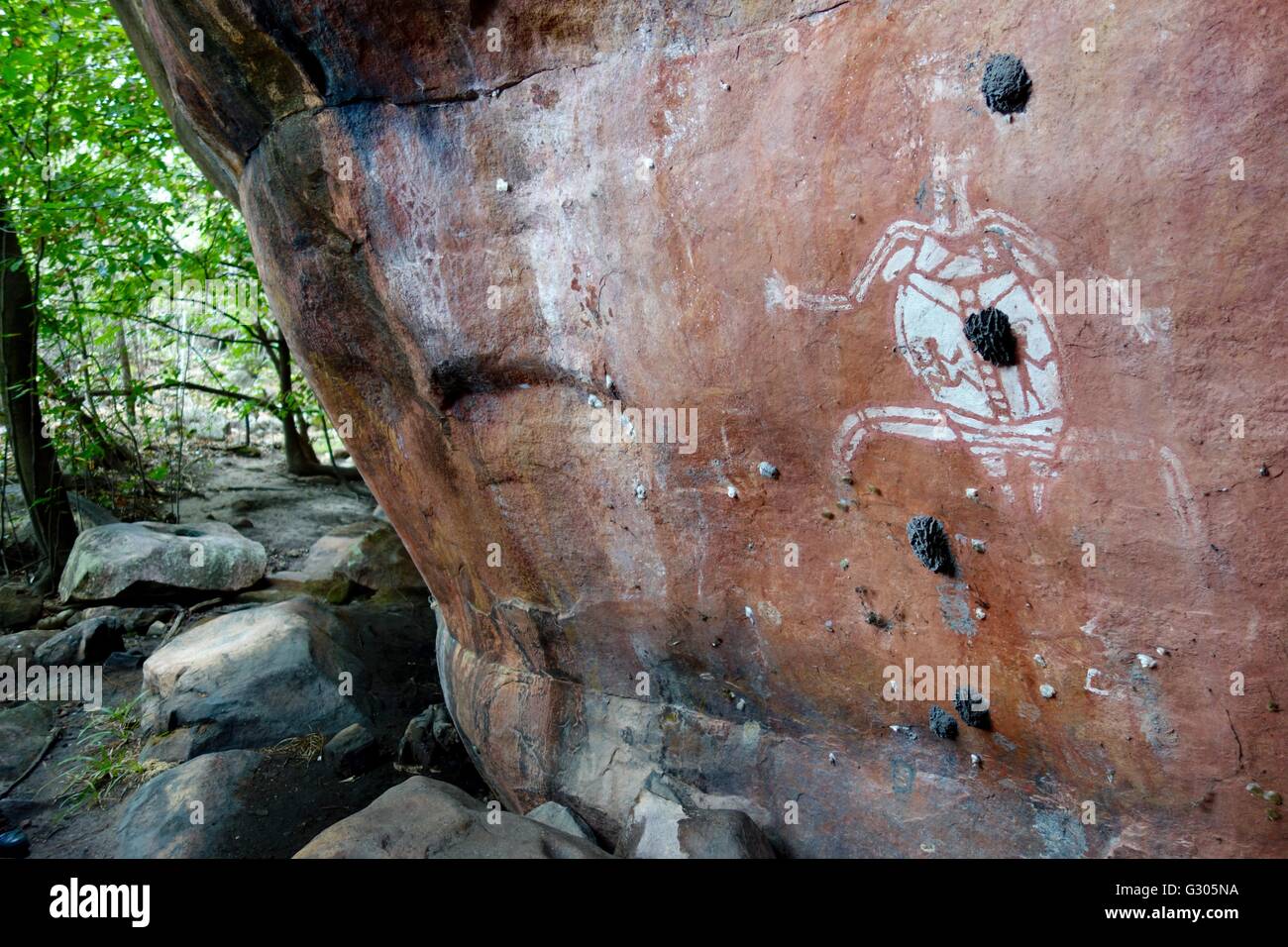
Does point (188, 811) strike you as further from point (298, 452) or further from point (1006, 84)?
point (298, 452)

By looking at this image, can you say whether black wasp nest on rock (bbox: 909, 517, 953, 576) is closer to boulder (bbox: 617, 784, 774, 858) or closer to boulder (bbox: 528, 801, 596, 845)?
boulder (bbox: 617, 784, 774, 858)

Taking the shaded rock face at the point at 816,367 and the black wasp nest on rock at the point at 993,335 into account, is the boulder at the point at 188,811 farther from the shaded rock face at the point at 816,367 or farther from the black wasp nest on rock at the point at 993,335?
the black wasp nest on rock at the point at 993,335

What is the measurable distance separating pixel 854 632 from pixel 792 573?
29cm

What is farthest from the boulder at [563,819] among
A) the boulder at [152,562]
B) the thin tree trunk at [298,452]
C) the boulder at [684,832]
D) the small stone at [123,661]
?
the thin tree trunk at [298,452]

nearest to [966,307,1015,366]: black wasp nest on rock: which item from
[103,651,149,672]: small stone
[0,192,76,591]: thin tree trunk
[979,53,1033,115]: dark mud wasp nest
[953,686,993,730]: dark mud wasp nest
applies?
[979,53,1033,115]: dark mud wasp nest

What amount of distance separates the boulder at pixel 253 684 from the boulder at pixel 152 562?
4.83 ft

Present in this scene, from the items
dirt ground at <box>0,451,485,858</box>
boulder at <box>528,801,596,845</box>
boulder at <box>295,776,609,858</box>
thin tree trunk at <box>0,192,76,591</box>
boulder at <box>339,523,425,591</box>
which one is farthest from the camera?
thin tree trunk at <box>0,192,76,591</box>

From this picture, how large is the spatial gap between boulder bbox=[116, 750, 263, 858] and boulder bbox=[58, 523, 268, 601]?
286 cm

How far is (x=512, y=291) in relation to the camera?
11.7 feet

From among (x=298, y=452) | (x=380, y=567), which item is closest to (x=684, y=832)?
(x=380, y=567)

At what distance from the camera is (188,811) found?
4.47 meters

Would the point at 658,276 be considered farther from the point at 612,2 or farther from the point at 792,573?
the point at 792,573

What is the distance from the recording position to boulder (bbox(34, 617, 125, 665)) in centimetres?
640

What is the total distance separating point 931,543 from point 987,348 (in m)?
0.66
